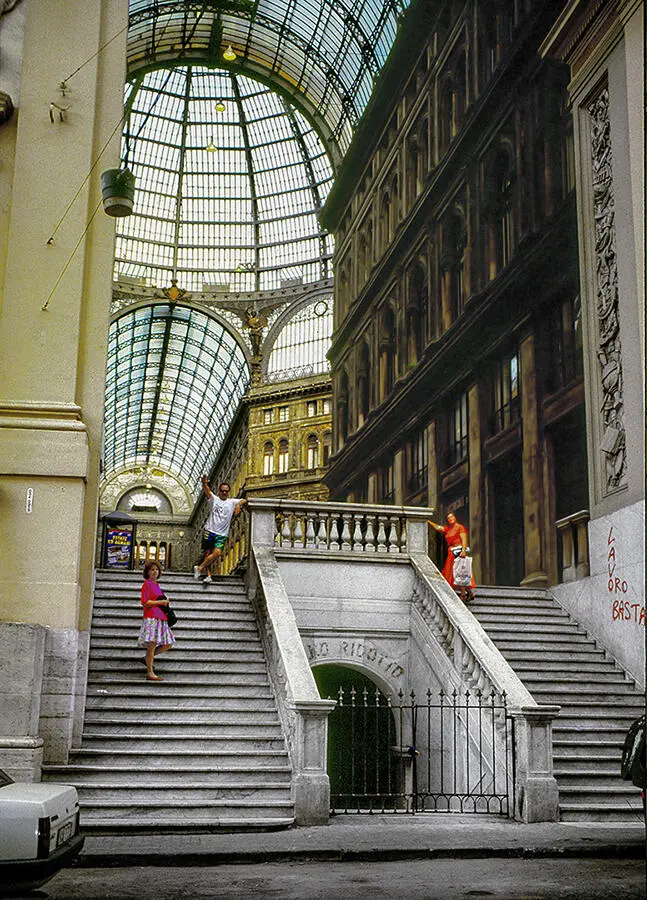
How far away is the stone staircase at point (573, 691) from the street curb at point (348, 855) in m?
1.83

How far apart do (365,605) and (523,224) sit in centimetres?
851

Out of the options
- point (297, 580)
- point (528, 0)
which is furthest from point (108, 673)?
point (528, 0)

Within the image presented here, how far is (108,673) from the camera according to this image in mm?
13594

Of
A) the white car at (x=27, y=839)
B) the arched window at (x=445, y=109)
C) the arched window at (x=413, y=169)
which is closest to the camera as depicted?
the white car at (x=27, y=839)

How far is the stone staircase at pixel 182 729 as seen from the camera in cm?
1087

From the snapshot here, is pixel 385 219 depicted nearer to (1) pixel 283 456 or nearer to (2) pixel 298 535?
(2) pixel 298 535

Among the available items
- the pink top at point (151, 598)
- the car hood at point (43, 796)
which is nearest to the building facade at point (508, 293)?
the pink top at point (151, 598)

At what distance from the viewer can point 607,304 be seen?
53.7 feet

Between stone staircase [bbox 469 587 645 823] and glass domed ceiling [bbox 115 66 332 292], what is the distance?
3748 centimetres

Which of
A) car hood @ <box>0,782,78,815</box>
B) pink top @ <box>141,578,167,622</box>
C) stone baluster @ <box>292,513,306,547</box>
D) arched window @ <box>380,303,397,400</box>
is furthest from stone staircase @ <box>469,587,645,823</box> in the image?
arched window @ <box>380,303,397,400</box>

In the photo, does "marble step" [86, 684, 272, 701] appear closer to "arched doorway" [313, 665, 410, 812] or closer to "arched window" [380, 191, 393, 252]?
"arched doorway" [313, 665, 410, 812]

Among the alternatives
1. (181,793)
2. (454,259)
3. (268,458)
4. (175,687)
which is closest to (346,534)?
(175,687)

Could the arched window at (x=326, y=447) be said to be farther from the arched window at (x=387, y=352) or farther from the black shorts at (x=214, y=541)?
the black shorts at (x=214, y=541)

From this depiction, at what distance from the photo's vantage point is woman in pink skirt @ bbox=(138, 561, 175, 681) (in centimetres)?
1336
